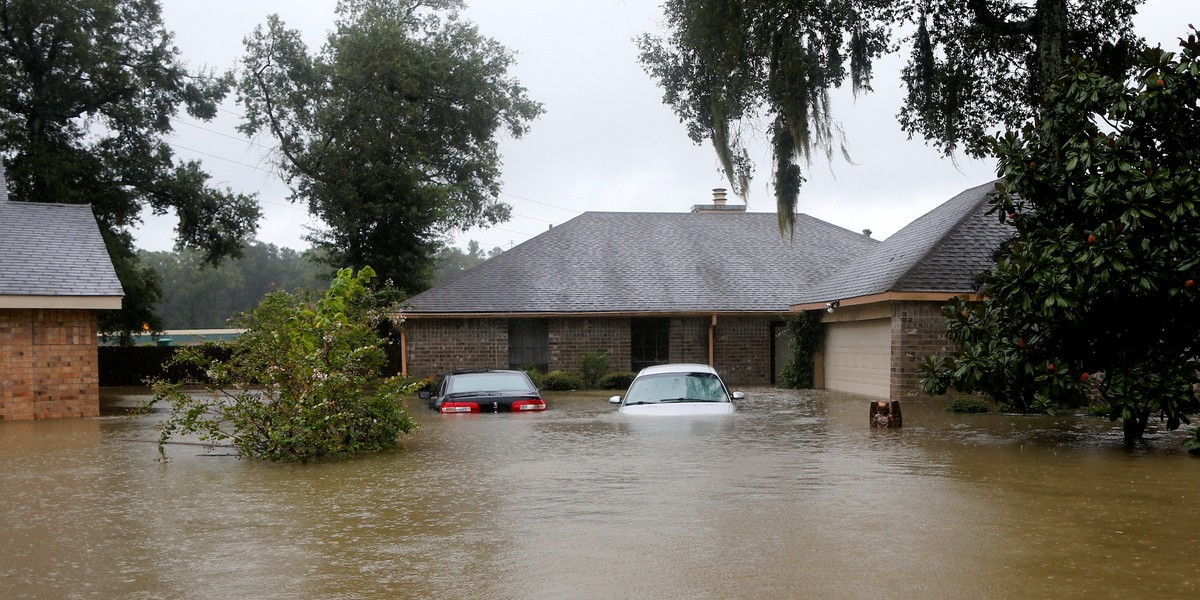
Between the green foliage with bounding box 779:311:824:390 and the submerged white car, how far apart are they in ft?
38.6

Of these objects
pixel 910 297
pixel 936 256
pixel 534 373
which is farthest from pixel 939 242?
pixel 534 373

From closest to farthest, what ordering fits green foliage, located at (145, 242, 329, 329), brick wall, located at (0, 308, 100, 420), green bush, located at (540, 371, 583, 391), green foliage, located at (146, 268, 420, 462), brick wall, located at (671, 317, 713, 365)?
1. green foliage, located at (146, 268, 420, 462)
2. brick wall, located at (0, 308, 100, 420)
3. green bush, located at (540, 371, 583, 391)
4. brick wall, located at (671, 317, 713, 365)
5. green foliage, located at (145, 242, 329, 329)

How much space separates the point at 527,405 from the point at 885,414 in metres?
6.02

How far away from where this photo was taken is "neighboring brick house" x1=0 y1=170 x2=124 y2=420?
20.2 meters

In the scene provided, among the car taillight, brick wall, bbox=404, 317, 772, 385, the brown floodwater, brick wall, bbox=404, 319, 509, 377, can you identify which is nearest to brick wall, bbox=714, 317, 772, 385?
brick wall, bbox=404, 317, 772, 385

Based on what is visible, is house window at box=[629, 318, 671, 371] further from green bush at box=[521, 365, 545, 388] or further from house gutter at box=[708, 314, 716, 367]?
green bush at box=[521, 365, 545, 388]

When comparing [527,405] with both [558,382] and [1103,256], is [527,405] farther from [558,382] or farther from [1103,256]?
[558,382]

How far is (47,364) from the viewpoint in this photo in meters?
20.8

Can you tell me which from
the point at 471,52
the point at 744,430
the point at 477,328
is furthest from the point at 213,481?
the point at 471,52

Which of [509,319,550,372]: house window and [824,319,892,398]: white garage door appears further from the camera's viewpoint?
[509,319,550,372]: house window

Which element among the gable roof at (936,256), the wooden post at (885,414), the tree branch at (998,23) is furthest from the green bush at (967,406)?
the tree branch at (998,23)

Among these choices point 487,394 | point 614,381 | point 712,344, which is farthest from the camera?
point 712,344

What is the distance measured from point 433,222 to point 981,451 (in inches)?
1047

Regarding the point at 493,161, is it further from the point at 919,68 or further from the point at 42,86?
the point at 919,68
